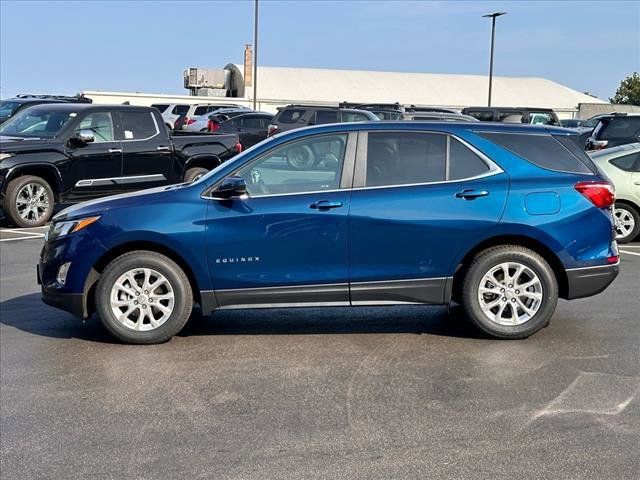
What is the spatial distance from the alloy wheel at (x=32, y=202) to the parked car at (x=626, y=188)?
8733 mm

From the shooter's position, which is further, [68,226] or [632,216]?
[632,216]

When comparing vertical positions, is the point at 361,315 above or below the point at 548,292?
below

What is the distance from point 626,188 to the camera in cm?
1179

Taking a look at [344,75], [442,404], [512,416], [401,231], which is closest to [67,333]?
[401,231]

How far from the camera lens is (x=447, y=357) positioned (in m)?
5.98

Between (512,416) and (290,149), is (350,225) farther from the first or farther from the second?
(512,416)

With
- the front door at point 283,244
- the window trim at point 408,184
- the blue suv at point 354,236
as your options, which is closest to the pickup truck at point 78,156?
the blue suv at point 354,236

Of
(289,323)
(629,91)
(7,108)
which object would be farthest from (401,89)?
(289,323)

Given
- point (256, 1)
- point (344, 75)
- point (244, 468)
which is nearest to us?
point (244, 468)

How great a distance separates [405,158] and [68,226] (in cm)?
272

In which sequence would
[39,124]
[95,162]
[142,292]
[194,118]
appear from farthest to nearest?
[194,118] → [39,124] → [95,162] → [142,292]

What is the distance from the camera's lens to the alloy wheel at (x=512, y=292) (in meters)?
6.34

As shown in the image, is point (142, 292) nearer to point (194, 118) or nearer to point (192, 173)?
point (192, 173)

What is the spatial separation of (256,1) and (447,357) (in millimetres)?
41259
